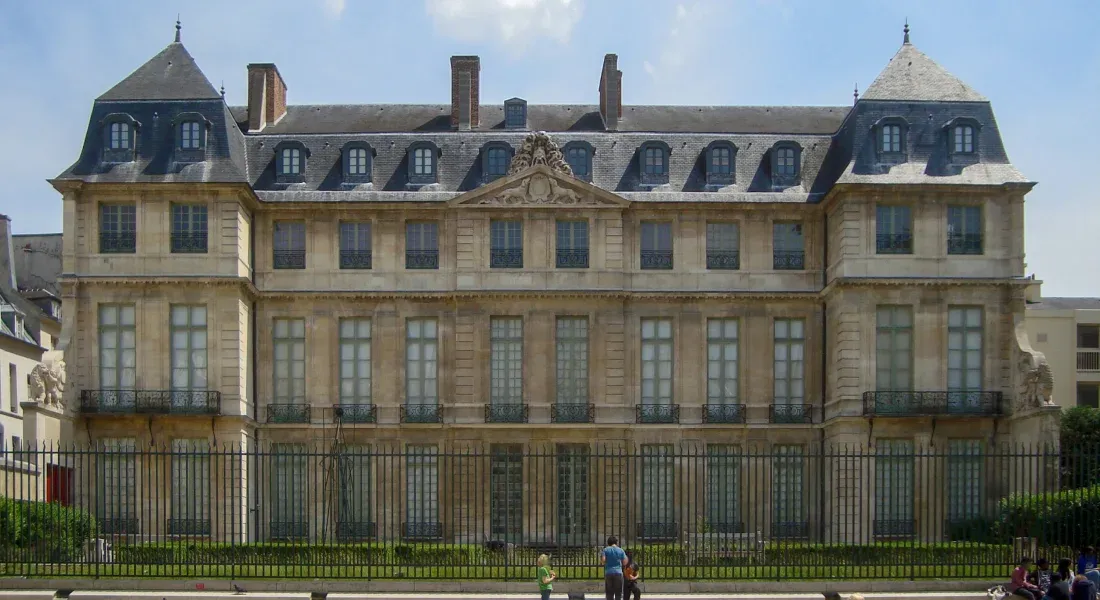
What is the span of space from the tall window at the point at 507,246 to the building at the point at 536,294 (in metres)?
0.06

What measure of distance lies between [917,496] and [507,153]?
553 inches

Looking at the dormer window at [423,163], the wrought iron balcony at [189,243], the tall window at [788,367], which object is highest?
the dormer window at [423,163]

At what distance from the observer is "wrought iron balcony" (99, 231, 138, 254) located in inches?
1373

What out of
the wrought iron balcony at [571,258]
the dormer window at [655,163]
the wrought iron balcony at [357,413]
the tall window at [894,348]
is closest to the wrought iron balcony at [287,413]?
the wrought iron balcony at [357,413]

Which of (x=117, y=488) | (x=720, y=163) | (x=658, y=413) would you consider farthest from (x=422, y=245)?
(x=117, y=488)

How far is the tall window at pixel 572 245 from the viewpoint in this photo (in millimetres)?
35938

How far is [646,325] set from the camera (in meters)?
36.3

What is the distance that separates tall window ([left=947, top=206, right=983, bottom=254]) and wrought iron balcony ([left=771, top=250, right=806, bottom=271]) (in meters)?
3.79

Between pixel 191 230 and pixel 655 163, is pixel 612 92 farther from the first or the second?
pixel 191 230

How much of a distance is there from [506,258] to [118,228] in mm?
10002

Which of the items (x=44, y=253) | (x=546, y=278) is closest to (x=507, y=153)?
(x=546, y=278)

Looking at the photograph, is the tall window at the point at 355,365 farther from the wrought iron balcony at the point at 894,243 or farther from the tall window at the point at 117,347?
the wrought iron balcony at the point at 894,243

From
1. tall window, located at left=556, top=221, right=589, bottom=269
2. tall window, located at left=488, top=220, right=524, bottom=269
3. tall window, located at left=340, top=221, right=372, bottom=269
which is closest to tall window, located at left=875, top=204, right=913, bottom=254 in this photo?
tall window, located at left=556, top=221, right=589, bottom=269

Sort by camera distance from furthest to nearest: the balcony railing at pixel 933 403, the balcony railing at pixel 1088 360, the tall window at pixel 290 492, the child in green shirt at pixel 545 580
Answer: the balcony railing at pixel 1088 360 → the tall window at pixel 290 492 → the balcony railing at pixel 933 403 → the child in green shirt at pixel 545 580
